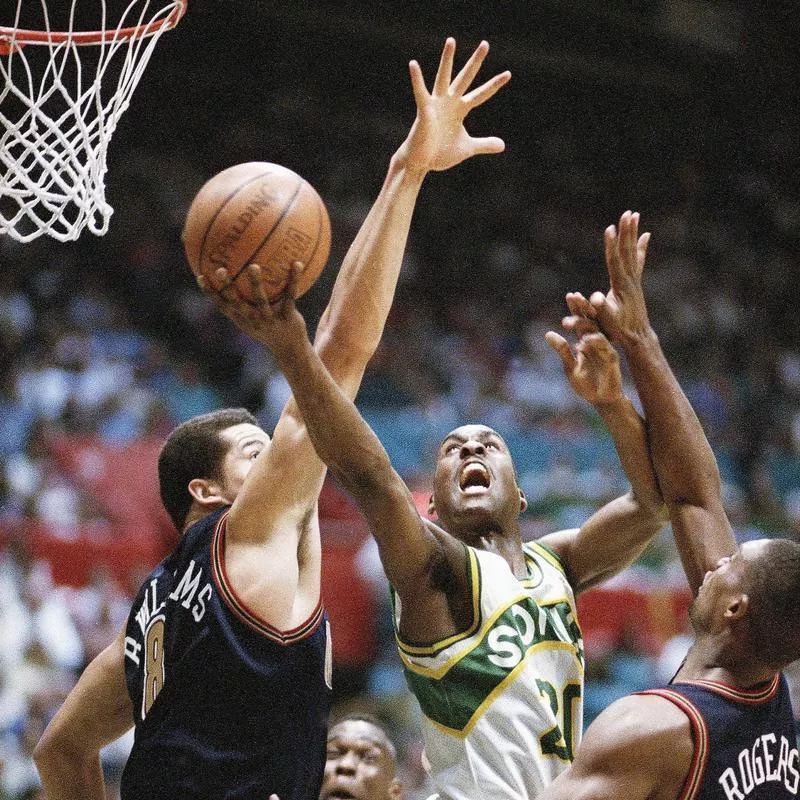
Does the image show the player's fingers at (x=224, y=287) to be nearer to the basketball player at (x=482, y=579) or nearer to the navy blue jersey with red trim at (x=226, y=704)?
the basketball player at (x=482, y=579)

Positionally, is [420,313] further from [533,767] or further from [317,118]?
[533,767]

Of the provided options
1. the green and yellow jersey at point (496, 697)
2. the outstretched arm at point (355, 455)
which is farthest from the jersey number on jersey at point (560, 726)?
the outstretched arm at point (355, 455)

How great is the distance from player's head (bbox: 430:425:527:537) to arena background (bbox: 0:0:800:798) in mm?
3457

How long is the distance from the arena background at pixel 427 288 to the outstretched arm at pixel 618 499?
340 centimetres

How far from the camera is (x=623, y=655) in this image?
7965 mm

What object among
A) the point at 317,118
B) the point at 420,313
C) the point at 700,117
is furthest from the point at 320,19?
the point at 700,117

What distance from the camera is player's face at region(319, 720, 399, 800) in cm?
433

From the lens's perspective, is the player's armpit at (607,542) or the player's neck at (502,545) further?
the player's armpit at (607,542)

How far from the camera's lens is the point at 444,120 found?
133 inches

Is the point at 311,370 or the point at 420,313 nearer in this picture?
the point at 311,370

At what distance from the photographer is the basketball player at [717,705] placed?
2805 mm

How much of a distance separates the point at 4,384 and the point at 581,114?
703 centimetres

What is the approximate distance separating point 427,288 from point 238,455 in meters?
8.00

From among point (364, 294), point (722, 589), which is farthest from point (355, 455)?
point (722, 589)
